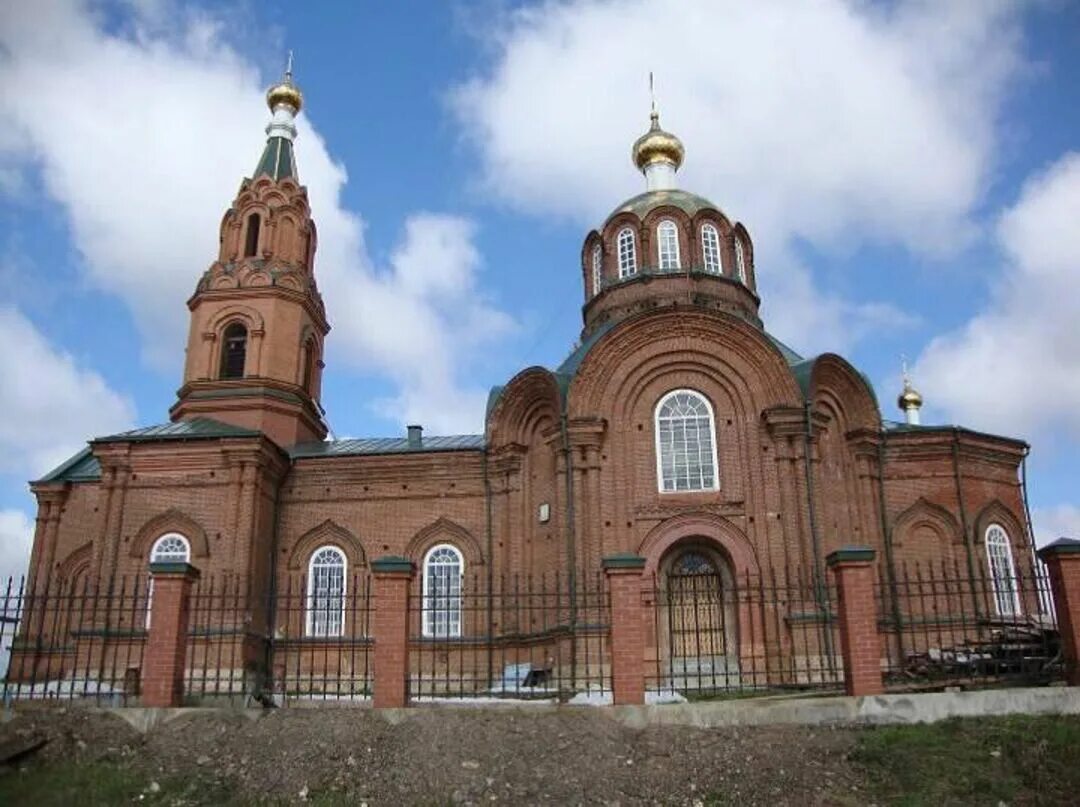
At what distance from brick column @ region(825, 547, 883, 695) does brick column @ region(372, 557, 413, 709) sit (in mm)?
4664

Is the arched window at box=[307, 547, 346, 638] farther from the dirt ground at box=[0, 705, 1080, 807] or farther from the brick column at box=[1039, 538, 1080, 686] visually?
the brick column at box=[1039, 538, 1080, 686]

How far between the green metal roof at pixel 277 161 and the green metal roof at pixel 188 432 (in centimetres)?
681

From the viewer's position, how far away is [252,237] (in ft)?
79.6

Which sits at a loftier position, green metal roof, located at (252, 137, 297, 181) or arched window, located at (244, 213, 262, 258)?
green metal roof, located at (252, 137, 297, 181)

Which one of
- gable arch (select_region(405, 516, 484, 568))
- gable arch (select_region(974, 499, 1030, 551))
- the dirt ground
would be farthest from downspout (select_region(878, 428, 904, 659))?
gable arch (select_region(405, 516, 484, 568))

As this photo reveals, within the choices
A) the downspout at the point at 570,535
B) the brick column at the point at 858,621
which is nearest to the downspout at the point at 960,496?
the downspout at the point at 570,535

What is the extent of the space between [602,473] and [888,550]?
18.5 ft

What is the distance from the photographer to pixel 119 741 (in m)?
9.71

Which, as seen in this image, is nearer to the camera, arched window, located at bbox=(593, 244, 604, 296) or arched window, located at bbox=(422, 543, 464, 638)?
arched window, located at bbox=(422, 543, 464, 638)

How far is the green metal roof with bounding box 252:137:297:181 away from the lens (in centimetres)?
2486

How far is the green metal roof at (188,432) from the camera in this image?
19312mm

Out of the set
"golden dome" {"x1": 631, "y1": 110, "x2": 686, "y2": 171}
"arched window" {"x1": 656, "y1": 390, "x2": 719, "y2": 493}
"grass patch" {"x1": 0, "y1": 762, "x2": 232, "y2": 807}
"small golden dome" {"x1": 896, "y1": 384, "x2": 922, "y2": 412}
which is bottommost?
"grass patch" {"x1": 0, "y1": 762, "x2": 232, "y2": 807}

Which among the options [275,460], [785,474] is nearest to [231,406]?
[275,460]

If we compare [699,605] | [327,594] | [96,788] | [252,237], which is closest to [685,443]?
[699,605]
